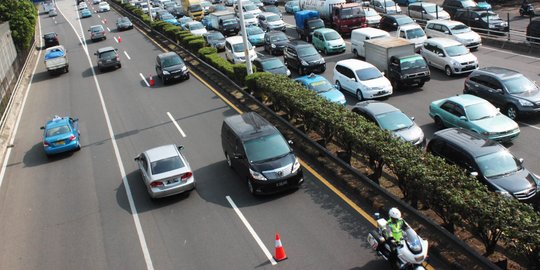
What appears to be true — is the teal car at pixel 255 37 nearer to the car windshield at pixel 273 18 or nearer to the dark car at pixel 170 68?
the car windshield at pixel 273 18

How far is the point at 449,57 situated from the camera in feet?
87.8

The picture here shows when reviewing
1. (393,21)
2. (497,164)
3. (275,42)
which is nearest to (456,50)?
(393,21)

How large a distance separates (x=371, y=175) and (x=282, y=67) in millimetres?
14256

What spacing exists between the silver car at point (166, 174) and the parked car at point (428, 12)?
30584mm

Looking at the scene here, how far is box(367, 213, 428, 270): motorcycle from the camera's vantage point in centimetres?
1013

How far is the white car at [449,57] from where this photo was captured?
26319 millimetres

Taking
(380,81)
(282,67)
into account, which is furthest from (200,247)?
(282,67)

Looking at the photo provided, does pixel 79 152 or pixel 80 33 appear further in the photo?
pixel 80 33

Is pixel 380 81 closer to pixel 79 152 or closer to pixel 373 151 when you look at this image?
pixel 373 151

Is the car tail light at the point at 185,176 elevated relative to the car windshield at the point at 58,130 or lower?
lower

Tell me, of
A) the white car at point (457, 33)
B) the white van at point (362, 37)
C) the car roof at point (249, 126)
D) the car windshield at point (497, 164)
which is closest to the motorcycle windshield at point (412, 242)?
the car windshield at point (497, 164)

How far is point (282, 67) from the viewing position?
27.7m

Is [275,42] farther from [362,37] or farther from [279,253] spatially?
[279,253]

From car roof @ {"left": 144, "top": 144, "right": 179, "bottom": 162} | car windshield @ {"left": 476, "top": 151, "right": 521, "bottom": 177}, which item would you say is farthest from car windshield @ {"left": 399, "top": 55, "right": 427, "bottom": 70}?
car roof @ {"left": 144, "top": 144, "right": 179, "bottom": 162}
